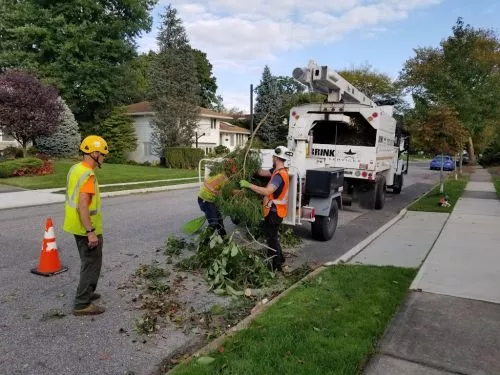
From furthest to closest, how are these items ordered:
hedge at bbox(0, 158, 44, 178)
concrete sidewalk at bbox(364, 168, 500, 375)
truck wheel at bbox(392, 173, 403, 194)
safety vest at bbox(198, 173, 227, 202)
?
hedge at bbox(0, 158, 44, 178) → truck wheel at bbox(392, 173, 403, 194) → safety vest at bbox(198, 173, 227, 202) → concrete sidewalk at bbox(364, 168, 500, 375)

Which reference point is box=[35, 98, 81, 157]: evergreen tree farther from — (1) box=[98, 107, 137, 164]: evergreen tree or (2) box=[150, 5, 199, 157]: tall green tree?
(2) box=[150, 5, 199, 157]: tall green tree

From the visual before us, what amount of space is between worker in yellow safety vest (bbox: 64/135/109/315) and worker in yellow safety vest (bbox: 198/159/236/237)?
2.22m

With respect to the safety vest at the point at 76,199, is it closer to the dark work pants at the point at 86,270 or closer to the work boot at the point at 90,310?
the dark work pants at the point at 86,270

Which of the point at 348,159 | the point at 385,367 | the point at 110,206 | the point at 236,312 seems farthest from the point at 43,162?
the point at 385,367

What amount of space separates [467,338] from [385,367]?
1.09 m

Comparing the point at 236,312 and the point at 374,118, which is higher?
the point at 374,118

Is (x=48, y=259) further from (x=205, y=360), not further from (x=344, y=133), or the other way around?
(x=344, y=133)

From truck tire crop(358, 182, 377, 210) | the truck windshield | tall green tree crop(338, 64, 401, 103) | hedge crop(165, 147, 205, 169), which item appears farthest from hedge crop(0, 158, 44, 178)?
tall green tree crop(338, 64, 401, 103)

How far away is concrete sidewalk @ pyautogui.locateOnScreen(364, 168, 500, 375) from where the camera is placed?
3.56 meters

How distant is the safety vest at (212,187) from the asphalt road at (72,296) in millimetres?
1302

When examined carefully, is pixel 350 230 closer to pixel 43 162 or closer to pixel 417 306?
pixel 417 306

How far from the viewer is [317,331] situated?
4.06 m

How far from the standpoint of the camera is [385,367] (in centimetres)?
348

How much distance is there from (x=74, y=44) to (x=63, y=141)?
27.3 ft
